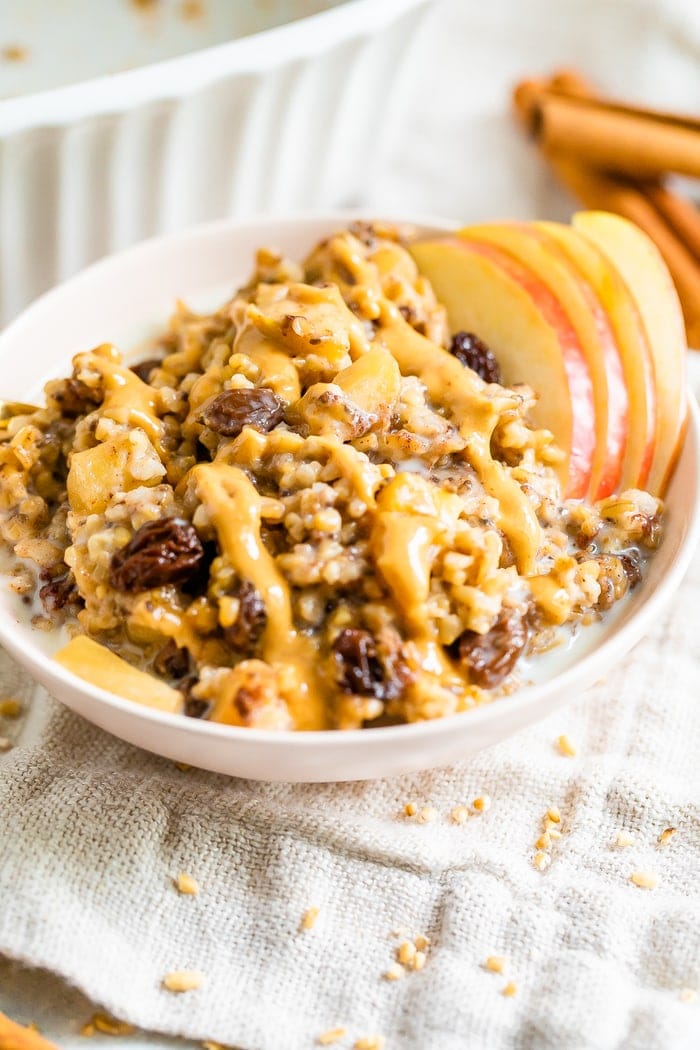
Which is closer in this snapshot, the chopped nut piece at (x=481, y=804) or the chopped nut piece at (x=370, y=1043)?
the chopped nut piece at (x=370, y=1043)

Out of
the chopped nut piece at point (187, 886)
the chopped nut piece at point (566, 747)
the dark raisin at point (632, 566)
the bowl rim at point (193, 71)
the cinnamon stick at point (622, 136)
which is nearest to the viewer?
the chopped nut piece at point (187, 886)

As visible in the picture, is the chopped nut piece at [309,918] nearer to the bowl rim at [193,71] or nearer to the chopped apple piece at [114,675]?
the chopped apple piece at [114,675]

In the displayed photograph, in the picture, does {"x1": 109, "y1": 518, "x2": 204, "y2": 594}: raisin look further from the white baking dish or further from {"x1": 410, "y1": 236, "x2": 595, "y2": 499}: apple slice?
the white baking dish

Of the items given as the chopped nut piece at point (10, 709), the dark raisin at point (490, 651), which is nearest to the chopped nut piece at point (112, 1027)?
the chopped nut piece at point (10, 709)

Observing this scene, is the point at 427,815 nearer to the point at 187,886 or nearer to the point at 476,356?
the point at 187,886

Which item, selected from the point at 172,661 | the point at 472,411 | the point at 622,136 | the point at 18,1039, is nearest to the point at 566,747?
the point at 472,411

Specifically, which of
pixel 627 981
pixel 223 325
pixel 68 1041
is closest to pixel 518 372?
pixel 223 325

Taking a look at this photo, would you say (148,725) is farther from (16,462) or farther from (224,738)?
(16,462)

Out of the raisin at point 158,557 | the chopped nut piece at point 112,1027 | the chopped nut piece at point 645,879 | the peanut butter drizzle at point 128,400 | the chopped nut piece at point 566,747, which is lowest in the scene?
the chopped nut piece at point 112,1027
